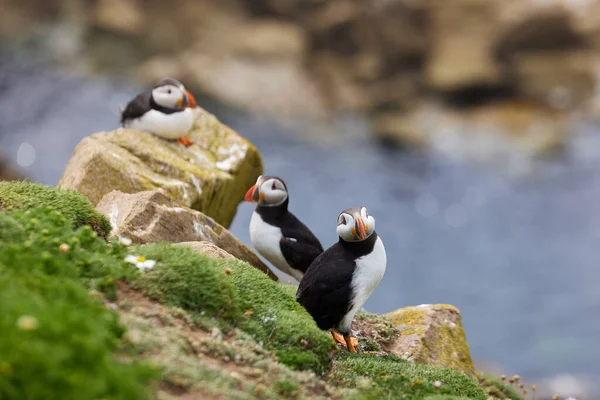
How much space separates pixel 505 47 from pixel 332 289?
18.9m

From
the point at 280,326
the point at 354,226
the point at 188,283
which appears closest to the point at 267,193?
the point at 354,226

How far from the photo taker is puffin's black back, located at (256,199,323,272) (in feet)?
26.5

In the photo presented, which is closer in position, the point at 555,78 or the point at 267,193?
the point at 267,193

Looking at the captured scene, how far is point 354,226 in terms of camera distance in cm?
618

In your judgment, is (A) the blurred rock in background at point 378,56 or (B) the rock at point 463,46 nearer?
(A) the blurred rock in background at point 378,56

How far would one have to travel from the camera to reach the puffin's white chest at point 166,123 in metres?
8.76

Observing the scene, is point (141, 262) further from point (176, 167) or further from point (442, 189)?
point (442, 189)

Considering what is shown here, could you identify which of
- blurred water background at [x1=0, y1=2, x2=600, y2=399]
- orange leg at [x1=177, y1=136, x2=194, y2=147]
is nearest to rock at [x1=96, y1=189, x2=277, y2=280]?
orange leg at [x1=177, y1=136, x2=194, y2=147]

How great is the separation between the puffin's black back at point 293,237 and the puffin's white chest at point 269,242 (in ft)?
0.14

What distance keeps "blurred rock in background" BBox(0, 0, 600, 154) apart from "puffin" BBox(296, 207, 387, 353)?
52.7ft

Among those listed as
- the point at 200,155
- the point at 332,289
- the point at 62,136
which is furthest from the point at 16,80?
the point at 332,289

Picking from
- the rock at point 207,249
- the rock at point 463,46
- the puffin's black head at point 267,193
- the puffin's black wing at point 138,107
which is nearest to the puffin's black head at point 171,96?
the puffin's black wing at point 138,107

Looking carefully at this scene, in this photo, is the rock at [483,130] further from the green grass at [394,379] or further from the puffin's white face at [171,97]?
the green grass at [394,379]

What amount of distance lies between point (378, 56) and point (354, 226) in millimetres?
18952
